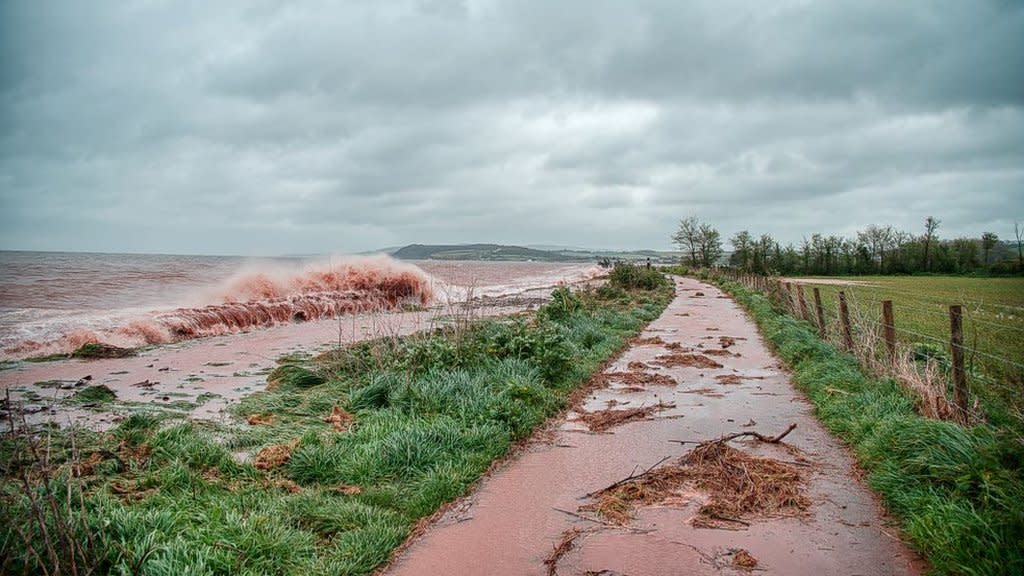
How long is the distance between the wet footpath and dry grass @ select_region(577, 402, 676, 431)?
0.03m

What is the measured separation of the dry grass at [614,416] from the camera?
7578mm

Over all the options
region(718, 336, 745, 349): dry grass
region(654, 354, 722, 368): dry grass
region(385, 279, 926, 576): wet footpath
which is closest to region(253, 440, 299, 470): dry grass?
region(385, 279, 926, 576): wet footpath

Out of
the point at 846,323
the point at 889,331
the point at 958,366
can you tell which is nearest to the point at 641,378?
the point at 889,331

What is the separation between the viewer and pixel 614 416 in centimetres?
788

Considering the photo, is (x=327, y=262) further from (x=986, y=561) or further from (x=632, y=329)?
(x=986, y=561)

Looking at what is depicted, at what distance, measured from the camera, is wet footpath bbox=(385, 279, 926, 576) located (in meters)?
4.11

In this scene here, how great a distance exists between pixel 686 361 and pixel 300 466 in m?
8.23

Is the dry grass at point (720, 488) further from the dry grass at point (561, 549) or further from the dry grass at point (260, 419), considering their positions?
the dry grass at point (260, 419)

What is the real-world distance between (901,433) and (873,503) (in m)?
1.00

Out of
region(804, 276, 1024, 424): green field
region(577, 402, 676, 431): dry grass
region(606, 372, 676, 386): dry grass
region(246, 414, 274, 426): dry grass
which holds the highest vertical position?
region(804, 276, 1024, 424): green field

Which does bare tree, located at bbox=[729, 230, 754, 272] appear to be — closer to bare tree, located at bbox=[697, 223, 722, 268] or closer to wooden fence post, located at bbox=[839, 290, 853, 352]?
bare tree, located at bbox=[697, 223, 722, 268]

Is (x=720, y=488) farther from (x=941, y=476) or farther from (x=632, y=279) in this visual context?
(x=632, y=279)

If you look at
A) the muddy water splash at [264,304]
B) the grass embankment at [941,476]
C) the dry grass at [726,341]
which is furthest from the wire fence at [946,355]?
the muddy water splash at [264,304]

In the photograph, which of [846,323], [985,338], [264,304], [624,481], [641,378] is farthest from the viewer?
[264,304]
